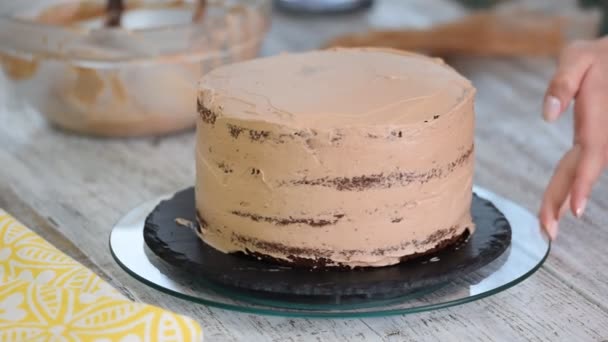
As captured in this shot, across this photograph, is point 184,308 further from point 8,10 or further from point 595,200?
point 8,10

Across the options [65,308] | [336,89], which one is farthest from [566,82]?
[65,308]

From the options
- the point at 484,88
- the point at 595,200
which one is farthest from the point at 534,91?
the point at 595,200

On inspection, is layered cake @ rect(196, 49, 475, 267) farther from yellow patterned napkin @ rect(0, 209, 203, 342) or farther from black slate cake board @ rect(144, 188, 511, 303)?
yellow patterned napkin @ rect(0, 209, 203, 342)

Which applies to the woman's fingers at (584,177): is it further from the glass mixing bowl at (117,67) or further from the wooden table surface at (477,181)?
the glass mixing bowl at (117,67)

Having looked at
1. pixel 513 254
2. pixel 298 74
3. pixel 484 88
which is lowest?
pixel 484 88

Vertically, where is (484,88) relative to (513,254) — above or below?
below

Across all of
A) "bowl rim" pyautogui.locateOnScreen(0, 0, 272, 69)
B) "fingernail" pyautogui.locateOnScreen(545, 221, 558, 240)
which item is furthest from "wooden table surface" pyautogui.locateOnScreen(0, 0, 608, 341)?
"bowl rim" pyautogui.locateOnScreen(0, 0, 272, 69)

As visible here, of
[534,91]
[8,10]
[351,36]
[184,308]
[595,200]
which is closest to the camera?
[184,308]

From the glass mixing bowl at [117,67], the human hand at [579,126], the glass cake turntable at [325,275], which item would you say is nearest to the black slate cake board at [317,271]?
the glass cake turntable at [325,275]
